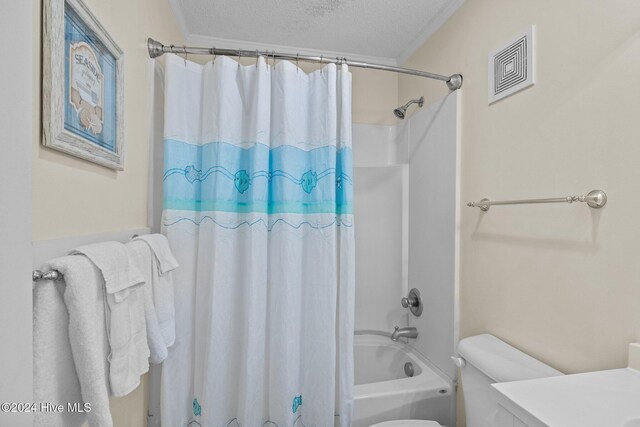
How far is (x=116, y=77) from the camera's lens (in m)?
0.94

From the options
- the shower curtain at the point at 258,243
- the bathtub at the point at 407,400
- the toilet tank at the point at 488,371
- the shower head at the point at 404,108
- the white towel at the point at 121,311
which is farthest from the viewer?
the shower head at the point at 404,108

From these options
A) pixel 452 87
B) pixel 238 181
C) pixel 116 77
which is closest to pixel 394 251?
pixel 452 87

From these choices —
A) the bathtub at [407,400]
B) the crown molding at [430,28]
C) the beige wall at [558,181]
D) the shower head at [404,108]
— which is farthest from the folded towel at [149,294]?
the crown molding at [430,28]

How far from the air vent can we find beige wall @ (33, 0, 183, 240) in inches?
57.5

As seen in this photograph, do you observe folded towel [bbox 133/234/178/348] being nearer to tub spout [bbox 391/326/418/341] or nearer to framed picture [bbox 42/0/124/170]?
framed picture [bbox 42/0/124/170]

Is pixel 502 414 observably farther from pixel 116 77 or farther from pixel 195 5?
pixel 195 5

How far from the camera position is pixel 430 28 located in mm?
1753

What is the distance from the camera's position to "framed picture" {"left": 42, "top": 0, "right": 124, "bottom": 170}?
632mm

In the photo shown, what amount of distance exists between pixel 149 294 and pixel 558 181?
1417mm

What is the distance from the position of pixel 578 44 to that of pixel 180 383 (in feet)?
6.35

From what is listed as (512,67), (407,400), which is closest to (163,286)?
(407,400)

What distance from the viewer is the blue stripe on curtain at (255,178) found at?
1.27 metres

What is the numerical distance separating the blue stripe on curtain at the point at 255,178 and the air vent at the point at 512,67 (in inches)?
27.5

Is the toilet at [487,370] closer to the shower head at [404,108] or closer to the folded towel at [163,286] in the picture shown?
the folded towel at [163,286]
